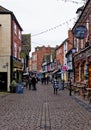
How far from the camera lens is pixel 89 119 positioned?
52.2ft

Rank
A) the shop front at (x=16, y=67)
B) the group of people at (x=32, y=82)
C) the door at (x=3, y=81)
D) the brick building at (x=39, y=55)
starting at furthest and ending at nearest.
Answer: the brick building at (x=39, y=55), the group of people at (x=32, y=82), the shop front at (x=16, y=67), the door at (x=3, y=81)

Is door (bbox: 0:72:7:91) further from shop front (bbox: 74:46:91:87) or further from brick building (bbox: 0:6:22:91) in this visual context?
shop front (bbox: 74:46:91:87)

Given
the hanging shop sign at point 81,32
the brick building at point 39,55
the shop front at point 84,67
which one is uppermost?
the brick building at point 39,55

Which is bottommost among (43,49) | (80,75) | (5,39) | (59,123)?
(59,123)

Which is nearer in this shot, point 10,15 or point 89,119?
point 89,119

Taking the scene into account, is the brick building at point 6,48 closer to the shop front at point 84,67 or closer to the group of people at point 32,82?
the group of people at point 32,82

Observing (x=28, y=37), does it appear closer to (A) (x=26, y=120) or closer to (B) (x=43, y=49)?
(A) (x=26, y=120)

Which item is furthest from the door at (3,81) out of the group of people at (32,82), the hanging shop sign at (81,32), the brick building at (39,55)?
the brick building at (39,55)

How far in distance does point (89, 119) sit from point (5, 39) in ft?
97.1

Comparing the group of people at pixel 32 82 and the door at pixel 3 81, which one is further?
the group of people at pixel 32 82

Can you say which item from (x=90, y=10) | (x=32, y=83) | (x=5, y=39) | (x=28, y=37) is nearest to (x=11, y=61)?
(x=5, y=39)

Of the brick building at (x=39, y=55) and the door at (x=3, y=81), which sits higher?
the brick building at (x=39, y=55)

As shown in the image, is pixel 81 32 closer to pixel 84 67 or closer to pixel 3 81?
pixel 84 67

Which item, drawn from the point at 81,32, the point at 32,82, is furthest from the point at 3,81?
the point at 81,32
